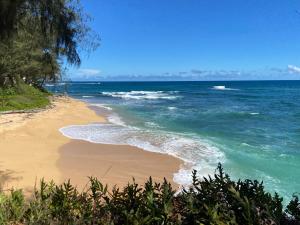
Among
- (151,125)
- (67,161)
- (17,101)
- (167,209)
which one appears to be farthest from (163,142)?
(17,101)

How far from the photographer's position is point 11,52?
17828 millimetres

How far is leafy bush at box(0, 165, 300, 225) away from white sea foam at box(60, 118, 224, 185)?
5822 mm

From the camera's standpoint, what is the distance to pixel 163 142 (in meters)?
16.2

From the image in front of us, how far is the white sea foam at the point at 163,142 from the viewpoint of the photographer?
39.7 ft

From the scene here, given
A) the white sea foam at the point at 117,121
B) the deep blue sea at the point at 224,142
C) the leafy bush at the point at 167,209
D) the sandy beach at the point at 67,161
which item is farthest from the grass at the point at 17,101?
the leafy bush at the point at 167,209

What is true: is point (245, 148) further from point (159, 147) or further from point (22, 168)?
point (22, 168)

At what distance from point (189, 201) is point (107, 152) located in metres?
9.94

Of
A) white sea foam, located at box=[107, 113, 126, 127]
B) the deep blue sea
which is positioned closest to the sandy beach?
the deep blue sea

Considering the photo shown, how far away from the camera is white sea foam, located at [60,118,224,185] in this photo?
476 inches

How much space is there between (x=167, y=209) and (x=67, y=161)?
864 centimetres

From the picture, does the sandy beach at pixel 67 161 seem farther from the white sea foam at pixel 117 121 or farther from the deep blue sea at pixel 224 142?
the white sea foam at pixel 117 121

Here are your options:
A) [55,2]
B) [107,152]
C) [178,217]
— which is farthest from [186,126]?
[178,217]

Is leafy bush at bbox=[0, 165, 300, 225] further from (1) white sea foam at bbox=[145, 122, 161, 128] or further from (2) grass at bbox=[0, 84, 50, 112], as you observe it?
(2) grass at bbox=[0, 84, 50, 112]

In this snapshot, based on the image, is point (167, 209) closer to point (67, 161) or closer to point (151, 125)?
point (67, 161)
